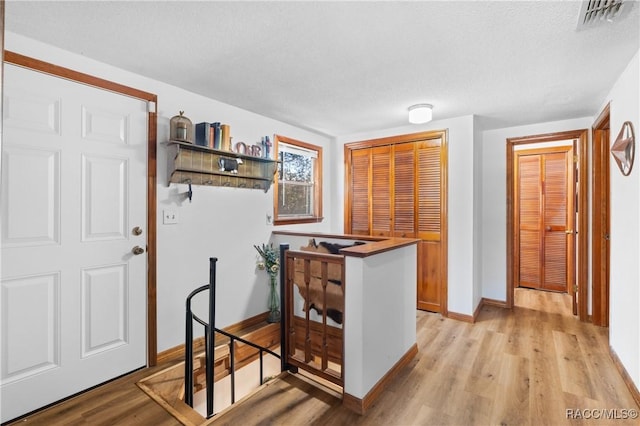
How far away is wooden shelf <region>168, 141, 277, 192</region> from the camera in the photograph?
2.57 meters

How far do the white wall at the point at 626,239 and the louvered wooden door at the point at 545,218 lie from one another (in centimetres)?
214

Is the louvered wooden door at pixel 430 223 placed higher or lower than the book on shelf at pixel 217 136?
lower

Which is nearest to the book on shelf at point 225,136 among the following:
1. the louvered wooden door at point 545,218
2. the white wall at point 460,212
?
the white wall at point 460,212

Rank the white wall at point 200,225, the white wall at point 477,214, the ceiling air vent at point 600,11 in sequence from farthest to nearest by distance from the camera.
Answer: the white wall at point 477,214, the white wall at point 200,225, the ceiling air vent at point 600,11

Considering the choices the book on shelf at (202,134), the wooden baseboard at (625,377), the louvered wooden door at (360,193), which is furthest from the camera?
the louvered wooden door at (360,193)

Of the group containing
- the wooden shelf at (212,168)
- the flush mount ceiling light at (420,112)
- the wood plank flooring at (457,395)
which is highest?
the flush mount ceiling light at (420,112)

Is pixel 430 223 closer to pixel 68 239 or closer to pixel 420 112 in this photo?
pixel 420 112

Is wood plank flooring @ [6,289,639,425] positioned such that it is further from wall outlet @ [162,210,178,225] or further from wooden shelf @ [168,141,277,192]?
wooden shelf @ [168,141,277,192]

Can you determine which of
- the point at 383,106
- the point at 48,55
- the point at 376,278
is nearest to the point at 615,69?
the point at 383,106

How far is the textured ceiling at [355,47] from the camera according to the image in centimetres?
168

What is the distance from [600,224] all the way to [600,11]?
227 cm

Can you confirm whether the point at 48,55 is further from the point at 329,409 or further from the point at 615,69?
the point at 615,69

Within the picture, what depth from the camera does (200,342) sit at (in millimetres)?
2838

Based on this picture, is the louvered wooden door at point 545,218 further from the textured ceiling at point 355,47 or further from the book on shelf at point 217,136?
the book on shelf at point 217,136
